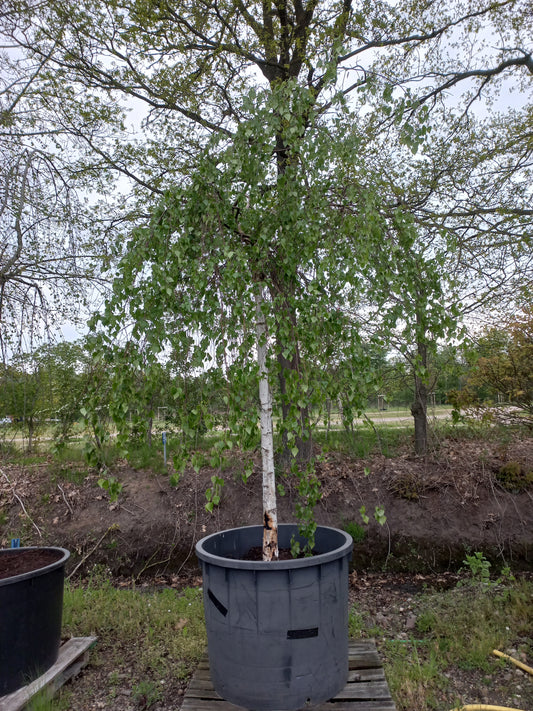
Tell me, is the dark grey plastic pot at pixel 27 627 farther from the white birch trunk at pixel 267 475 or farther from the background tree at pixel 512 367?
the background tree at pixel 512 367

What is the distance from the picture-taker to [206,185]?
251 cm

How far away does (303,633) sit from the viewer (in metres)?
2.21

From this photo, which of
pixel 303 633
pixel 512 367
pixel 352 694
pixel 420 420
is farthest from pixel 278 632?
pixel 420 420

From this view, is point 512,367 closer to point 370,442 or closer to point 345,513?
point 370,442

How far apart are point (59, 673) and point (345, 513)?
333 centimetres

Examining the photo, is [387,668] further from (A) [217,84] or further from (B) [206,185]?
(A) [217,84]

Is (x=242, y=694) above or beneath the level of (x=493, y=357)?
beneath

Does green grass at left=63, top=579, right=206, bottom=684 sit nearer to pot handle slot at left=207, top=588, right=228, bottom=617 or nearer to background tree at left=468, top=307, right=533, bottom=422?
pot handle slot at left=207, top=588, right=228, bottom=617

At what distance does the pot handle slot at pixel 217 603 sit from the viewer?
229cm

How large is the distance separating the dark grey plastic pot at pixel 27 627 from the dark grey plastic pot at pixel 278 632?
1036 mm

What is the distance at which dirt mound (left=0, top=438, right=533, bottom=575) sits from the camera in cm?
495

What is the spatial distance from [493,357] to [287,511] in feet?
9.25

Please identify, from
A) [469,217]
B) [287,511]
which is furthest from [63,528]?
[469,217]

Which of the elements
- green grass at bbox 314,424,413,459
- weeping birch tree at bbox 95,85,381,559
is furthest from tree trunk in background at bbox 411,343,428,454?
weeping birch tree at bbox 95,85,381,559
